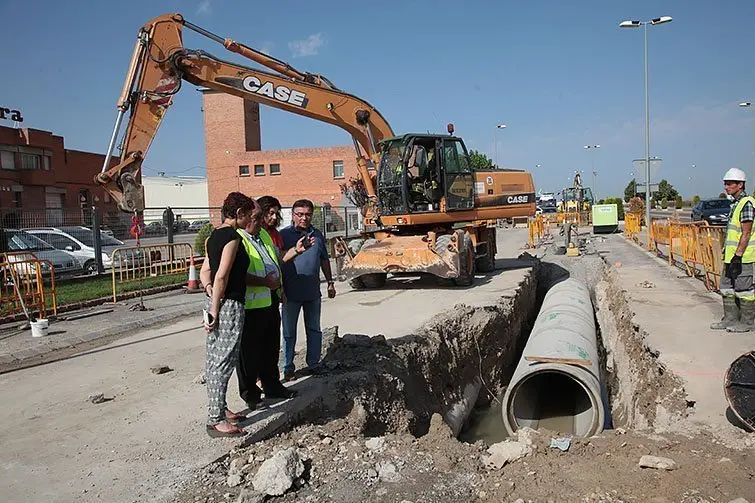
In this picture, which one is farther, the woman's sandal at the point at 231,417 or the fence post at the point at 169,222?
the fence post at the point at 169,222

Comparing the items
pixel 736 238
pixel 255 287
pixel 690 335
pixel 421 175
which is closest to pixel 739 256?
pixel 736 238

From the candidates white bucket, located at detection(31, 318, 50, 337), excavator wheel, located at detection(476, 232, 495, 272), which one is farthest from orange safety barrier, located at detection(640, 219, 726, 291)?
white bucket, located at detection(31, 318, 50, 337)

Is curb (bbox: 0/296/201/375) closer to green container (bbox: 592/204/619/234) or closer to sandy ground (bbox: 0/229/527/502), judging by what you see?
sandy ground (bbox: 0/229/527/502)

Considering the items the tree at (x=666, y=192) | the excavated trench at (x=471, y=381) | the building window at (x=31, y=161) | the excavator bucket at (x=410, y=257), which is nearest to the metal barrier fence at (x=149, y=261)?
the excavator bucket at (x=410, y=257)

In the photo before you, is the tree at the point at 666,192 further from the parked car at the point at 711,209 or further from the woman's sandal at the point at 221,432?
the woman's sandal at the point at 221,432

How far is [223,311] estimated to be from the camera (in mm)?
4207

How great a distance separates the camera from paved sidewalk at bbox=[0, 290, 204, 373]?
7.60m

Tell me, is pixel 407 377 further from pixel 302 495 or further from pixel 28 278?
pixel 28 278

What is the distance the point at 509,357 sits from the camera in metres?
10.5

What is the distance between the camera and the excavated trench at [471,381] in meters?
5.70

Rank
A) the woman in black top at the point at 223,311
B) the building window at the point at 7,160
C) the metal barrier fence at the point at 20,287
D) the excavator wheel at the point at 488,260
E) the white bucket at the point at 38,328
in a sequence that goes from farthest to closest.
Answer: the building window at the point at 7,160 < the excavator wheel at the point at 488,260 < the metal barrier fence at the point at 20,287 < the white bucket at the point at 38,328 < the woman in black top at the point at 223,311

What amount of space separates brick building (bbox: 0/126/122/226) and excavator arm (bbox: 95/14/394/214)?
19629 mm

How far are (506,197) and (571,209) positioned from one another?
65.5 ft

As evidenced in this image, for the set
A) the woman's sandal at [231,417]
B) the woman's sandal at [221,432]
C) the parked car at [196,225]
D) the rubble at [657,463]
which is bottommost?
the rubble at [657,463]
